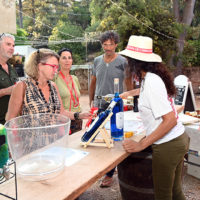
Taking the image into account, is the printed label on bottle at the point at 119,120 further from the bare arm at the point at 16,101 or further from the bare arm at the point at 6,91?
the bare arm at the point at 6,91

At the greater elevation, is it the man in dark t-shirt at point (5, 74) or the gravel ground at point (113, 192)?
the man in dark t-shirt at point (5, 74)

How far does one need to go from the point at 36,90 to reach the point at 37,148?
81 centimetres

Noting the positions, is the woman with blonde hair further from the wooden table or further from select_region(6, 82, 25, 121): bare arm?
the wooden table

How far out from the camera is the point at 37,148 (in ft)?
4.45

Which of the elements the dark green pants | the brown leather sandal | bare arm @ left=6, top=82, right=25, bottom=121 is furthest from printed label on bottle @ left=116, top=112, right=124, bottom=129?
the brown leather sandal

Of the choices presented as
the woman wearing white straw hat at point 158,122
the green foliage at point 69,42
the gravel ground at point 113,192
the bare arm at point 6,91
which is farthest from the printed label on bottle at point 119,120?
the green foliage at point 69,42

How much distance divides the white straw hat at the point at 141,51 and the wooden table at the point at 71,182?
2.17 feet

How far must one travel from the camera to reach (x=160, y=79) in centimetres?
163

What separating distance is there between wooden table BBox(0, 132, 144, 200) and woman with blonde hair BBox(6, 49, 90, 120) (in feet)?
2.08

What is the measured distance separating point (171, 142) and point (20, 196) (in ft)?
3.40

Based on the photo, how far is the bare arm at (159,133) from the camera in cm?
160

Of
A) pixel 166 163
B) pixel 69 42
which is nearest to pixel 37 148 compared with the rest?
pixel 166 163

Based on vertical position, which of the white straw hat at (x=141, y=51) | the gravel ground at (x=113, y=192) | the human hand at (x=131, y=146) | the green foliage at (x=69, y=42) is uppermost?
the green foliage at (x=69, y=42)

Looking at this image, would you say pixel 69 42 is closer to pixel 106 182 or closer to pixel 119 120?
pixel 106 182
